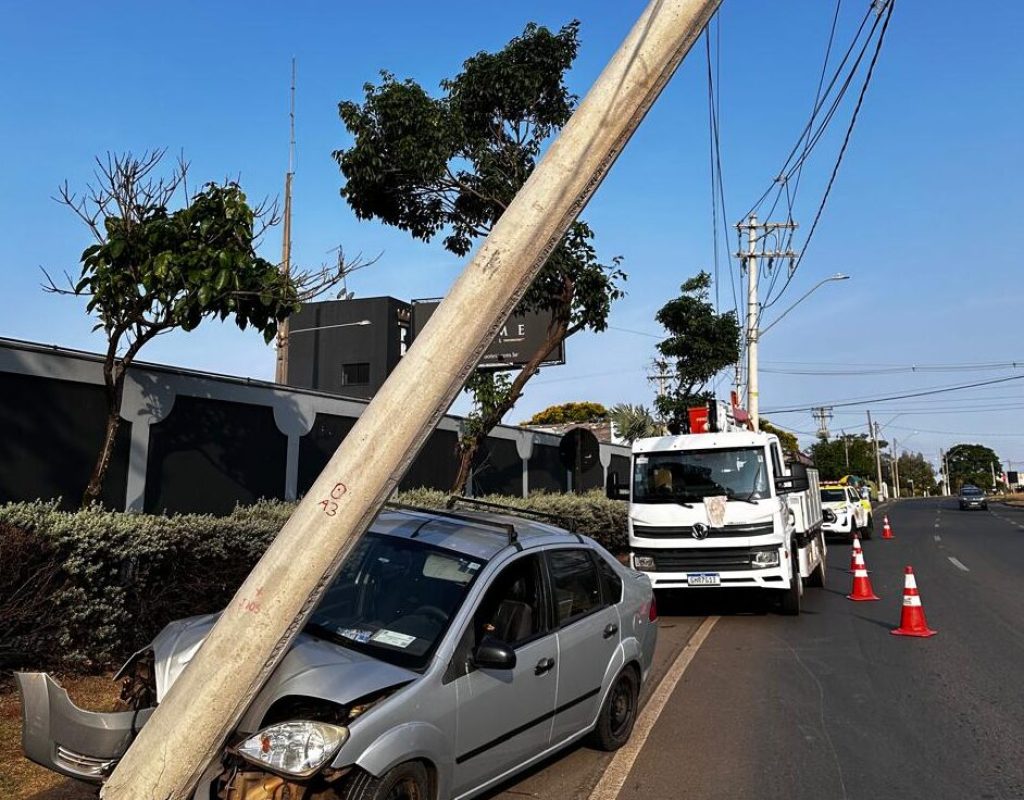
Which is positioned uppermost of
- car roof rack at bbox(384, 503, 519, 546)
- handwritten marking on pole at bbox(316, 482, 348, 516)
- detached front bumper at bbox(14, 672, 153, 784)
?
handwritten marking on pole at bbox(316, 482, 348, 516)

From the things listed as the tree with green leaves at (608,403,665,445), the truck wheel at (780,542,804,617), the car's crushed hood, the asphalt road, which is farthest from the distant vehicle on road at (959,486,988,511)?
the car's crushed hood

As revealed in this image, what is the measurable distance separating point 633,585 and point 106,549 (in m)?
4.30

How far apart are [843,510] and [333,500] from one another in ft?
79.7

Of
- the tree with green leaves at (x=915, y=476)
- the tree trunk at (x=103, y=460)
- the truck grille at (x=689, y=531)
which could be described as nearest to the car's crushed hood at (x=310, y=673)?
the tree trunk at (x=103, y=460)

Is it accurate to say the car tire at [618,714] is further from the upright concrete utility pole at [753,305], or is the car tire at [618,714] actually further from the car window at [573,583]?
the upright concrete utility pole at [753,305]

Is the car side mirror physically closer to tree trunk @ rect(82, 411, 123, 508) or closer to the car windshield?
the car windshield

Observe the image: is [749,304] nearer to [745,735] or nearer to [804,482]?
[804,482]

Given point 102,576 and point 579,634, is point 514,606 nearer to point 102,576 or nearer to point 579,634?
point 579,634

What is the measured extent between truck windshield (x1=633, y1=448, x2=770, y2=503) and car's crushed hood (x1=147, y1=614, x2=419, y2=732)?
7.87 meters

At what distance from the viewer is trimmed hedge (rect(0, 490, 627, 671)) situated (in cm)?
600

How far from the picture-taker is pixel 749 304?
30141 millimetres

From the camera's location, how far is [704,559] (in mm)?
10875

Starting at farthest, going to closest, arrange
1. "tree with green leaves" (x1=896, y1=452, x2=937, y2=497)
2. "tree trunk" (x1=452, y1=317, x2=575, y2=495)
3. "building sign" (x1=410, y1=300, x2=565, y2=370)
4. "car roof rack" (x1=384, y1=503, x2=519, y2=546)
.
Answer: "tree with green leaves" (x1=896, y1=452, x2=937, y2=497) < "building sign" (x1=410, y1=300, x2=565, y2=370) < "tree trunk" (x1=452, y1=317, x2=575, y2=495) < "car roof rack" (x1=384, y1=503, x2=519, y2=546)

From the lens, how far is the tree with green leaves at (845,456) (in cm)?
7394
